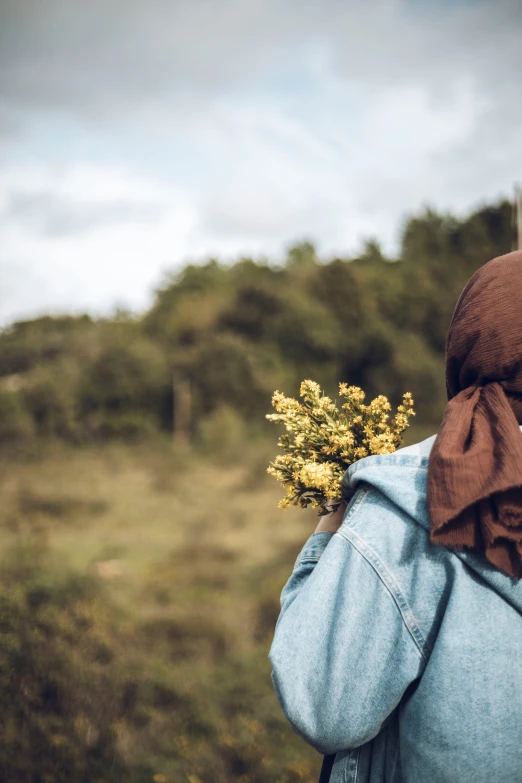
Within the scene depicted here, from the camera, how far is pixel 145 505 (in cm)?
1333

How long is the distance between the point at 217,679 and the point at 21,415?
45.1 feet

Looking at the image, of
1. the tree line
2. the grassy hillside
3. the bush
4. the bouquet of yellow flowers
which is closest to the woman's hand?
the bouquet of yellow flowers

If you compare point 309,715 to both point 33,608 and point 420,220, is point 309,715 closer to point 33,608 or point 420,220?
point 33,608

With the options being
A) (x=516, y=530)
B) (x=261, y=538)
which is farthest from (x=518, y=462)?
(x=261, y=538)

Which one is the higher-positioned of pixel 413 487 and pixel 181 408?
pixel 413 487

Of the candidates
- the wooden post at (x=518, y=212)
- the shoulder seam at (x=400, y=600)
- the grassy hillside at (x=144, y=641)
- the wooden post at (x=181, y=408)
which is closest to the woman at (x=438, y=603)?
the shoulder seam at (x=400, y=600)

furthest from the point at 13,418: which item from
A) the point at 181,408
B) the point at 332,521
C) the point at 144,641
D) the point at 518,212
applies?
the point at 332,521

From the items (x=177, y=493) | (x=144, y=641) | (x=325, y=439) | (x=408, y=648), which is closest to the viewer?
(x=408, y=648)

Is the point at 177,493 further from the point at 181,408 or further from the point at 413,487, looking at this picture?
the point at 413,487

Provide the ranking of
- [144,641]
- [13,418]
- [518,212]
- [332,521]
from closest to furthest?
[332,521] < [518,212] < [144,641] < [13,418]

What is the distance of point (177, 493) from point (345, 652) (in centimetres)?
1375

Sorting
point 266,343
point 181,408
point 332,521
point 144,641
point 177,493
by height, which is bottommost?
point 177,493

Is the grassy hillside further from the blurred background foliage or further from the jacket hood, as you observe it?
the jacket hood

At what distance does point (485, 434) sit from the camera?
1014mm
